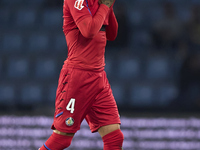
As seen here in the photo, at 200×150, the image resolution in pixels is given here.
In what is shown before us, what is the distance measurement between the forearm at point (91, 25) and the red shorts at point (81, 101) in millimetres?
282

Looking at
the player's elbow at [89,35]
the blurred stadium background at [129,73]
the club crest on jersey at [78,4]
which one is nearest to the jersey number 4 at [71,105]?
the player's elbow at [89,35]

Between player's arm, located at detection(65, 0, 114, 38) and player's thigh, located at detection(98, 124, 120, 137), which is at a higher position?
player's arm, located at detection(65, 0, 114, 38)

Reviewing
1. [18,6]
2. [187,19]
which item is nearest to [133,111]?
[187,19]

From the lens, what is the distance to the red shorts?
2.40 metres

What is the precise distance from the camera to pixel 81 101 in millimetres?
2422

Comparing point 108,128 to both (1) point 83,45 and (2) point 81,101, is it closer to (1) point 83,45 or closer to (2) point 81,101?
(2) point 81,101

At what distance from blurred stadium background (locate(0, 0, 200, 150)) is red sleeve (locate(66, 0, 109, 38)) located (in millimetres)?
2205

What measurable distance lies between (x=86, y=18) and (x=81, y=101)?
53cm

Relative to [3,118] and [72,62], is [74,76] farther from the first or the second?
[3,118]

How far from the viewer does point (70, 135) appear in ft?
8.04

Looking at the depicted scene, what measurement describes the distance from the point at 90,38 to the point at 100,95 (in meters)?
0.37

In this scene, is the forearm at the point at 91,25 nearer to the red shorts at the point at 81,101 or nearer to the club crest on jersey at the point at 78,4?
the club crest on jersey at the point at 78,4

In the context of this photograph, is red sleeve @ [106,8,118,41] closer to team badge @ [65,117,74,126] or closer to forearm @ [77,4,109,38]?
forearm @ [77,4,109,38]

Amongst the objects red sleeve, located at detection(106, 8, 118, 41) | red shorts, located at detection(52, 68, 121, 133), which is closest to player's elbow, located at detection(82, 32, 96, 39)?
red shorts, located at detection(52, 68, 121, 133)
